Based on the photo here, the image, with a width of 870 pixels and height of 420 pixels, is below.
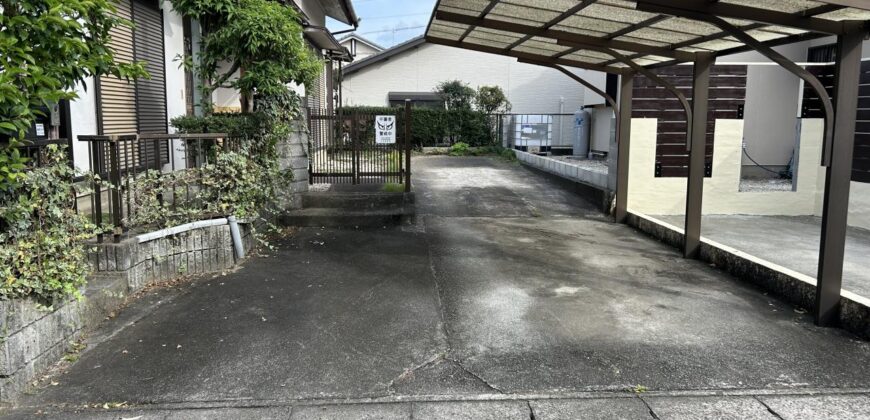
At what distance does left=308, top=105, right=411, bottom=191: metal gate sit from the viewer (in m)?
9.38

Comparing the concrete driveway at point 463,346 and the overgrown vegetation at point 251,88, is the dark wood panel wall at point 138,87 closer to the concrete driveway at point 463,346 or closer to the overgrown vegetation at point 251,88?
the overgrown vegetation at point 251,88

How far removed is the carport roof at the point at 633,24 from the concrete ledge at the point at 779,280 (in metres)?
2.12

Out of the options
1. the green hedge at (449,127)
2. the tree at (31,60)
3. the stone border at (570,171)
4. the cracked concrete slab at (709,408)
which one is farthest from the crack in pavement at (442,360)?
the green hedge at (449,127)

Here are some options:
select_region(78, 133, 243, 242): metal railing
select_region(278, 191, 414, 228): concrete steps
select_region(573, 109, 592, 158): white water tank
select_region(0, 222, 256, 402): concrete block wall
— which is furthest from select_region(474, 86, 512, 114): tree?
select_region(78, 133, 243, 242): metal railing

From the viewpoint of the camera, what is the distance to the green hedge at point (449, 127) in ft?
67.4

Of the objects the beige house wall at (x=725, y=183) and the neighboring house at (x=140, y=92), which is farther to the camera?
the beige house wall at (x=725, y=183)

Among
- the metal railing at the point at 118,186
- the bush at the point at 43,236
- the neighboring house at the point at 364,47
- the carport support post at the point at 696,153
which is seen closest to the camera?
the bush at the point at 43,236

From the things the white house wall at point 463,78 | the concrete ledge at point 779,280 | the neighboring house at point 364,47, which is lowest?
the concrete ledge at point 779,280

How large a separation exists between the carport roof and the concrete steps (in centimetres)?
248

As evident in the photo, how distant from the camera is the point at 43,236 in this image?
355cm

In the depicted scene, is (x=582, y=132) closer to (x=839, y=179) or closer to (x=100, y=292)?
(x=839, y=179)

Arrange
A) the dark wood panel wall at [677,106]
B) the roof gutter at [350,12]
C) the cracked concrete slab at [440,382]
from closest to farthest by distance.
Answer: the cracked concrete slab at [440,382]
the dark wood panel wall at [677,106]
the roof gutter at [350,12]

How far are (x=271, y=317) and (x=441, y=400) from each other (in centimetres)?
190

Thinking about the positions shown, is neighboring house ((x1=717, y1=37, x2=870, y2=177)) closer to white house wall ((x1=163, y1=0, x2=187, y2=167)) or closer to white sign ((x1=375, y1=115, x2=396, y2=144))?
white sign ((x1=375, y1=115, x2=396, y2=144))
